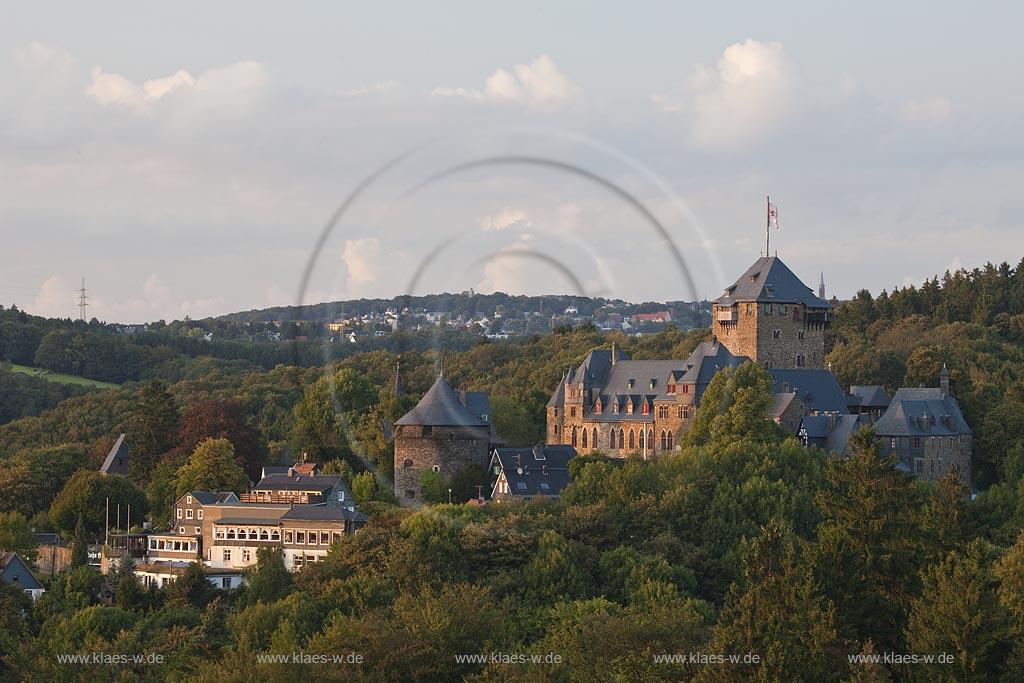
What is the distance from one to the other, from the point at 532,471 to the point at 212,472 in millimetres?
12603

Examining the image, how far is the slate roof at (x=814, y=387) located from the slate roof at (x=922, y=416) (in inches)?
91.8

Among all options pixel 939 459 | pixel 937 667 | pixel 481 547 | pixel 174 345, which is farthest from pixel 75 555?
pixel 174 345

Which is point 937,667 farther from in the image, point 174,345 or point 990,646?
point 174,345

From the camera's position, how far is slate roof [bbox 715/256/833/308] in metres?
77.3

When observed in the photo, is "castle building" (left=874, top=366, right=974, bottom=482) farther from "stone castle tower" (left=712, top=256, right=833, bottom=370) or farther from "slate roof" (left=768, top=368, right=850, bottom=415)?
"stone castle tower" (left=712, top=256, right=833, bottom=370)

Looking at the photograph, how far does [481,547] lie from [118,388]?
70.8 metres

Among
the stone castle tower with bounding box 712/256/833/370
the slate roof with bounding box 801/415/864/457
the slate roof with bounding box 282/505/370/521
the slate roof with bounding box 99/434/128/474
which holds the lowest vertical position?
the slate roof with bounding box 282/505/370/521

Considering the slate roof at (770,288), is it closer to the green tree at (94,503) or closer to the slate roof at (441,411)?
the slate roof at (441,411)

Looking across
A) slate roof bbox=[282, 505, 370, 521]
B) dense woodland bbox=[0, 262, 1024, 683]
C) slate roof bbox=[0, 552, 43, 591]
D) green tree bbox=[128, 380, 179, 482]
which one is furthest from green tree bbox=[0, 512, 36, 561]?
slate roof bbox=[282, 505, 370, 521]

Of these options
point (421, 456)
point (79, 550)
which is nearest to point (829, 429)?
point (421, 456)

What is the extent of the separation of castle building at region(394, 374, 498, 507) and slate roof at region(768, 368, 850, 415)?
1250 cm

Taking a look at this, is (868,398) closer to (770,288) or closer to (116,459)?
(770,288)

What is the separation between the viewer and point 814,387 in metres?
73.5

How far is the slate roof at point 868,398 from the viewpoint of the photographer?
74000 mm
